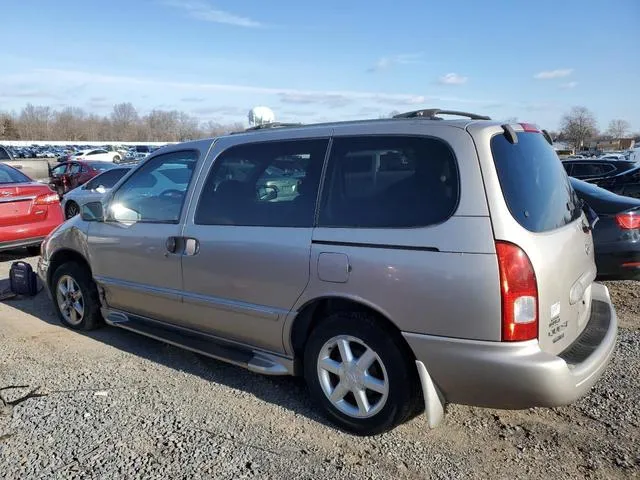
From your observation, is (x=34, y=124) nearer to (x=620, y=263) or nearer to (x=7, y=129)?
(x=7, y=129)

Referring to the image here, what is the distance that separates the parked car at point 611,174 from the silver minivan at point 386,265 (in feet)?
31.1

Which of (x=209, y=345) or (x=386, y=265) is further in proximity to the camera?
(x=209, y=345)

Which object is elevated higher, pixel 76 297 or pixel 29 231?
pixel 29 231

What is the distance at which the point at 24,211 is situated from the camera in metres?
7.99

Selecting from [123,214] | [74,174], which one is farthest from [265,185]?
[74,174]

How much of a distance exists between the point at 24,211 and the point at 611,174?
12.7m

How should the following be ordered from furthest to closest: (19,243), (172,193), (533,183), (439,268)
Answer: (19,243)
(172,193)
(533,183)
(439,268)

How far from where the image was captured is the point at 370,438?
10.2ft

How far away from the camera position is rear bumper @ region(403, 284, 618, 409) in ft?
8.51

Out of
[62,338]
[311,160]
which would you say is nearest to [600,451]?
[311,160]

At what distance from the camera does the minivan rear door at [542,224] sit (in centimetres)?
264

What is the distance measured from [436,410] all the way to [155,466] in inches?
60.1

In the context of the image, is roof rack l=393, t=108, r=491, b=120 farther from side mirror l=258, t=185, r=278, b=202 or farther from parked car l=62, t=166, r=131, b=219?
parked car l=62, t=166, r=131, b=219

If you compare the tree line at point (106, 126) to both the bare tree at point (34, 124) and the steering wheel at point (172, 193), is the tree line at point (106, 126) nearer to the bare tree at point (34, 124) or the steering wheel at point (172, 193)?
the bare tree at point (34, 124)
